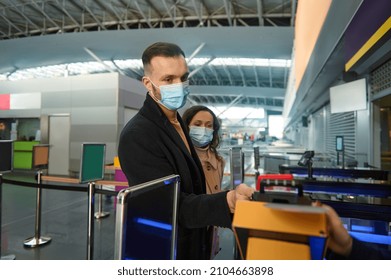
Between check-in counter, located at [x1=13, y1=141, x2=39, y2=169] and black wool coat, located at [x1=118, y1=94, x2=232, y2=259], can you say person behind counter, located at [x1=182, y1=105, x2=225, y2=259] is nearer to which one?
black wool coat, located at [x1=118, y1=94, x2=232, y2=259]

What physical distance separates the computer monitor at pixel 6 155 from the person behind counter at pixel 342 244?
3.87 m

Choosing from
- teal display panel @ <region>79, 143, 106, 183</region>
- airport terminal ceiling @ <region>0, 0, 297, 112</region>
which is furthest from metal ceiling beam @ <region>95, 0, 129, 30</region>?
teal display panel @ <region>79, 143, 106, 183</region>

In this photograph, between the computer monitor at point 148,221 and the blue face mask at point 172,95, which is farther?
the blue face mask at point 172,95

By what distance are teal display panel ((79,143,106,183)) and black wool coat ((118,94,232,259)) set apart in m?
2.99

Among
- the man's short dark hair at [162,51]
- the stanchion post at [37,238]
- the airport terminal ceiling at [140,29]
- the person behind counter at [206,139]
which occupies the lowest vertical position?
the stanchion post at [37,238]

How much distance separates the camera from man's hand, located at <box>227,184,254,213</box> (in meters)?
0.82

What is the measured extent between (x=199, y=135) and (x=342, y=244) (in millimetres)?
1697

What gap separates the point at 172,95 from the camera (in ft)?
4.26

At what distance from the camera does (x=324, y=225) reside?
55 centimetres

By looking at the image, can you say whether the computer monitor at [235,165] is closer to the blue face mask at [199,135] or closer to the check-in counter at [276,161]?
the blue face mask at [199,135]

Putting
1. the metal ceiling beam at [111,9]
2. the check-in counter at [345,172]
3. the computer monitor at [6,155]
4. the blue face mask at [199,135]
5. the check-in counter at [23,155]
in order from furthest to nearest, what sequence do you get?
the metal ceiling beam at [111,9]
the check-in counter at [23,155]
the computer monitor at [6,155]
the check-in counter at [345,172]
the blue face mask at [199,135]

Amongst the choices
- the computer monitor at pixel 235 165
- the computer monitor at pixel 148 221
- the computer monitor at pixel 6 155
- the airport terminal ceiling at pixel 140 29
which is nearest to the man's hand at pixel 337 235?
the computer monitor at pixel 148 221

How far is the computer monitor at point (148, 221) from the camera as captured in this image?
731mm
